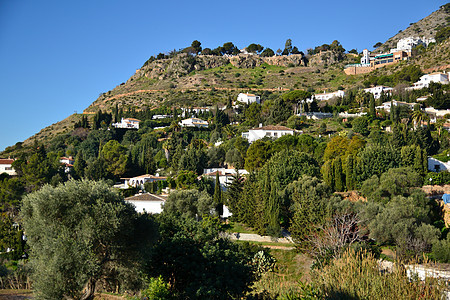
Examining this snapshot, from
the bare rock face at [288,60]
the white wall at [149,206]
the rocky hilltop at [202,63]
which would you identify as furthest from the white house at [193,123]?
the bare rock face at [288,60]

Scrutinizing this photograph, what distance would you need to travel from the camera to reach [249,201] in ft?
106

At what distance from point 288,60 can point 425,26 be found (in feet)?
205

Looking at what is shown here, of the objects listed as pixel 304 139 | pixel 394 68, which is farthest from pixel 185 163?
pixel 394 68

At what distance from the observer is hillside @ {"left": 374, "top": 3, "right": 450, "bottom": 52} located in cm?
14250

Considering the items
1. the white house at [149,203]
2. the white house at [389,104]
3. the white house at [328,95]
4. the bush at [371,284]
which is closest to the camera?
the bush at [371,284]

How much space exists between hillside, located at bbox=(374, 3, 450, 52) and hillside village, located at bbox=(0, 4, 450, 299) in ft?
184

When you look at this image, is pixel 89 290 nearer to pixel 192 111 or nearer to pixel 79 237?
pixel 79 237

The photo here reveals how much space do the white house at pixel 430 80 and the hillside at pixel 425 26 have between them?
7334 cm

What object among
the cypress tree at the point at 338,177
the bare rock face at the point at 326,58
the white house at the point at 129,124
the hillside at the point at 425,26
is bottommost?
the cypress tree at the point at 338,177

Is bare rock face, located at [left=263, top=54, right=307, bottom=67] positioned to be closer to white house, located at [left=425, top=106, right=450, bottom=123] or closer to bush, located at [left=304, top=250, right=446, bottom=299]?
white house, located at [left=425, top=106, right=450, bottom=123]

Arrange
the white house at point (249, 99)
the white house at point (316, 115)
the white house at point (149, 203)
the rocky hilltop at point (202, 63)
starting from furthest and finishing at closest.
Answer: the rocky hilltop at point (202, 63)
the white house at point (249, 99)
the white house at point (316, 115)
the white house at point (149, 203)

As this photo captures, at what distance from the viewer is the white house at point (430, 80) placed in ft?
235

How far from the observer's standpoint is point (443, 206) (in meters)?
29.7

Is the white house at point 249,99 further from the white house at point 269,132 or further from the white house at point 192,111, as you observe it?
the white house at point 269,132
